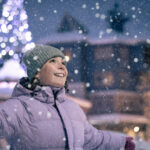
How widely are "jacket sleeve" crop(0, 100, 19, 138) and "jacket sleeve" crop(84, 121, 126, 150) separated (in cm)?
75

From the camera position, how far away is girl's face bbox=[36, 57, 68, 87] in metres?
3.30

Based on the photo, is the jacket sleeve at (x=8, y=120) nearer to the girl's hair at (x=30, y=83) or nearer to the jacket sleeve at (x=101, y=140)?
the girl's hair at (x=30, y=83)

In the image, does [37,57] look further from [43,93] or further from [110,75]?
[110,75]

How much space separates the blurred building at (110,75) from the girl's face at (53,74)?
23414 millimetres

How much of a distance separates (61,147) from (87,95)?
25.6 m

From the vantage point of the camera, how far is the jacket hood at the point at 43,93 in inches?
125

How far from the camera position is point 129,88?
29688 mm

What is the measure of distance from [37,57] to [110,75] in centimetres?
2662

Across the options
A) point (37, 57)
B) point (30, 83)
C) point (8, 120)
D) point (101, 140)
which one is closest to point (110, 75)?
point (101, 140)

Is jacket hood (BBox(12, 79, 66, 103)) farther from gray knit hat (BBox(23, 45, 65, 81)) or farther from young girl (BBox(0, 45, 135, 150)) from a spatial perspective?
gray knit hat (BBox(23, 45, 65, 81))

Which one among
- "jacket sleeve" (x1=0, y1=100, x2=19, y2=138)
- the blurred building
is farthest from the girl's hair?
the blurred building

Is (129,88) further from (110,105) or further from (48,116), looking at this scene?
(48,116)

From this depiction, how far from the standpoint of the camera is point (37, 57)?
3.44 m

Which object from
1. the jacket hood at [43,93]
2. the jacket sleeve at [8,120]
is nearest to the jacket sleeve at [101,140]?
the jacket hood at [43,93]
